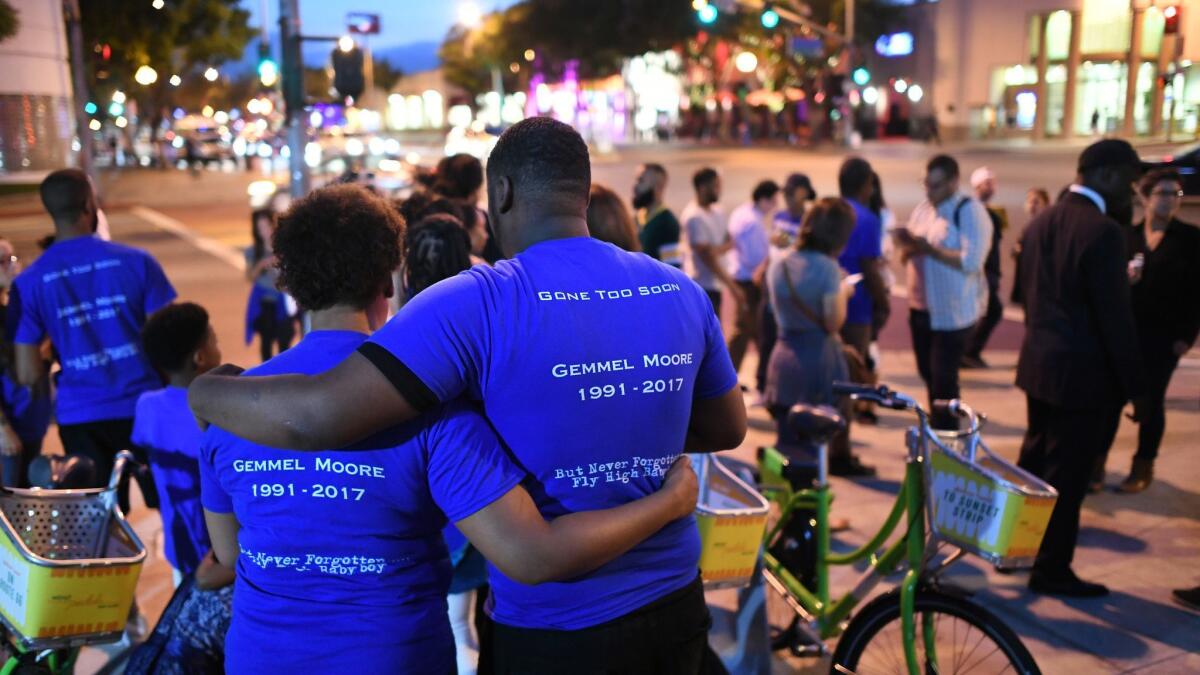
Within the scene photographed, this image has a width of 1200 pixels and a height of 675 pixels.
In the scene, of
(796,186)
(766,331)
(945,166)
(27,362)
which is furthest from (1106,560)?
(27,362)

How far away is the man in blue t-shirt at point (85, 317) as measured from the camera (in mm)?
4574

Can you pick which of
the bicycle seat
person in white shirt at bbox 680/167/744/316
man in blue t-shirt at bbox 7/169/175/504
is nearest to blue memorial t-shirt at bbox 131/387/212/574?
man in blue t-shirt at bbox 7/169/175/504

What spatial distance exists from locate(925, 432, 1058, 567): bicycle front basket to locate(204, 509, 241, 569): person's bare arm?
7.41 feet

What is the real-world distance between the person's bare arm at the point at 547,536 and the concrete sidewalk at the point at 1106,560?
2714 millimetres

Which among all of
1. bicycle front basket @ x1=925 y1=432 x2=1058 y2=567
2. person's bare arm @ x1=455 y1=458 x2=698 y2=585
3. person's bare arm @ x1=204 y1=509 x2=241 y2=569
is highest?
person's bare arm @ x1=455 y1=458 x2=698 y2=585

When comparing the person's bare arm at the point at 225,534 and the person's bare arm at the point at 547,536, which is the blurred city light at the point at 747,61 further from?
the person's bare arm at the point at 547,536

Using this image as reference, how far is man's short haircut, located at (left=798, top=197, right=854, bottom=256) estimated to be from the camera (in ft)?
19.5

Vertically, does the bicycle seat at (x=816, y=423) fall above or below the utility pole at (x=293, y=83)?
below

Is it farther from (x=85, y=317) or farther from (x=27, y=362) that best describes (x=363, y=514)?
(x=27, y=362)

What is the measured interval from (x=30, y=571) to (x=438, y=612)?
4.70 feet

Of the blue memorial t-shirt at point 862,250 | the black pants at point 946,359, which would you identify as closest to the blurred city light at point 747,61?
the blue memorial t-shirt at point 862,250

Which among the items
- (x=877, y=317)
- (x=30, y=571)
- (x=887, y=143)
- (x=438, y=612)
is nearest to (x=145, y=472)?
(x=30, y=571)

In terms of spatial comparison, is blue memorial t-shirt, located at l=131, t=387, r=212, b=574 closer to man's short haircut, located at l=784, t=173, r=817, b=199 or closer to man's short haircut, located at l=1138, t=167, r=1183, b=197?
man's short haircut, located at l=1138, t=167, r=1183, b=197

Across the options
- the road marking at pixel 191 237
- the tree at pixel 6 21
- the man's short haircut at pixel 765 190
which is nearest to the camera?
the man's short haircut at pixel 765 190
